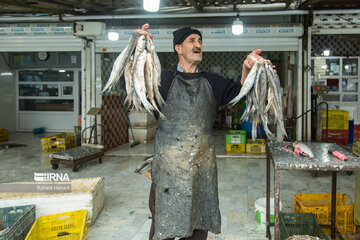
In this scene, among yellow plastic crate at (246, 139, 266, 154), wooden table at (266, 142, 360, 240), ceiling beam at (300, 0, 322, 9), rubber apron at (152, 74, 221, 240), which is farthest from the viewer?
yellow plastic crate at (246, 139, 266, 154)

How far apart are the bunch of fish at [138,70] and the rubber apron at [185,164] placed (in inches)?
20.9

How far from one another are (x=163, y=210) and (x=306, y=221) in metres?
1.88

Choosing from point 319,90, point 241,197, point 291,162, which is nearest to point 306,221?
point 291,162

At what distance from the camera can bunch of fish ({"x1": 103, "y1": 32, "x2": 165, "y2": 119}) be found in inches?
75.0

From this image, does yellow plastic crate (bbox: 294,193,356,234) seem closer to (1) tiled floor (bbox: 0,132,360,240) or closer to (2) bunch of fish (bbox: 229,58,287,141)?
(1) tiled floor (bbox: 0,132,360,240)

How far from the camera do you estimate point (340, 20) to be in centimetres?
693

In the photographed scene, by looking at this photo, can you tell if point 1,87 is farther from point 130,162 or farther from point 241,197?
point 241,197

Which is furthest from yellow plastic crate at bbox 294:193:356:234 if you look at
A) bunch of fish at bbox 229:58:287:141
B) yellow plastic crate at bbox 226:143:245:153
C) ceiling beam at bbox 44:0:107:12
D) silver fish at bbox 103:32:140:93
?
ceiling beam at bbox 44:0:107:12

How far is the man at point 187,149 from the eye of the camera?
2418mm

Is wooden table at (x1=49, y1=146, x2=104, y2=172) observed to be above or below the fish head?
below

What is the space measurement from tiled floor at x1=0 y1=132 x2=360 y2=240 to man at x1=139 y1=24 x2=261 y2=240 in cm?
146

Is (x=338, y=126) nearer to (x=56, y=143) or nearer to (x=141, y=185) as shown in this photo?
(x=141, y=185)

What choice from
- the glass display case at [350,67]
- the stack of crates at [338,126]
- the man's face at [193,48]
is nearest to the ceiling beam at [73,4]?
the man's face at [193,48]

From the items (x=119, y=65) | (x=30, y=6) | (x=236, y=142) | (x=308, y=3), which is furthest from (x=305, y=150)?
(x=30, y=6)
